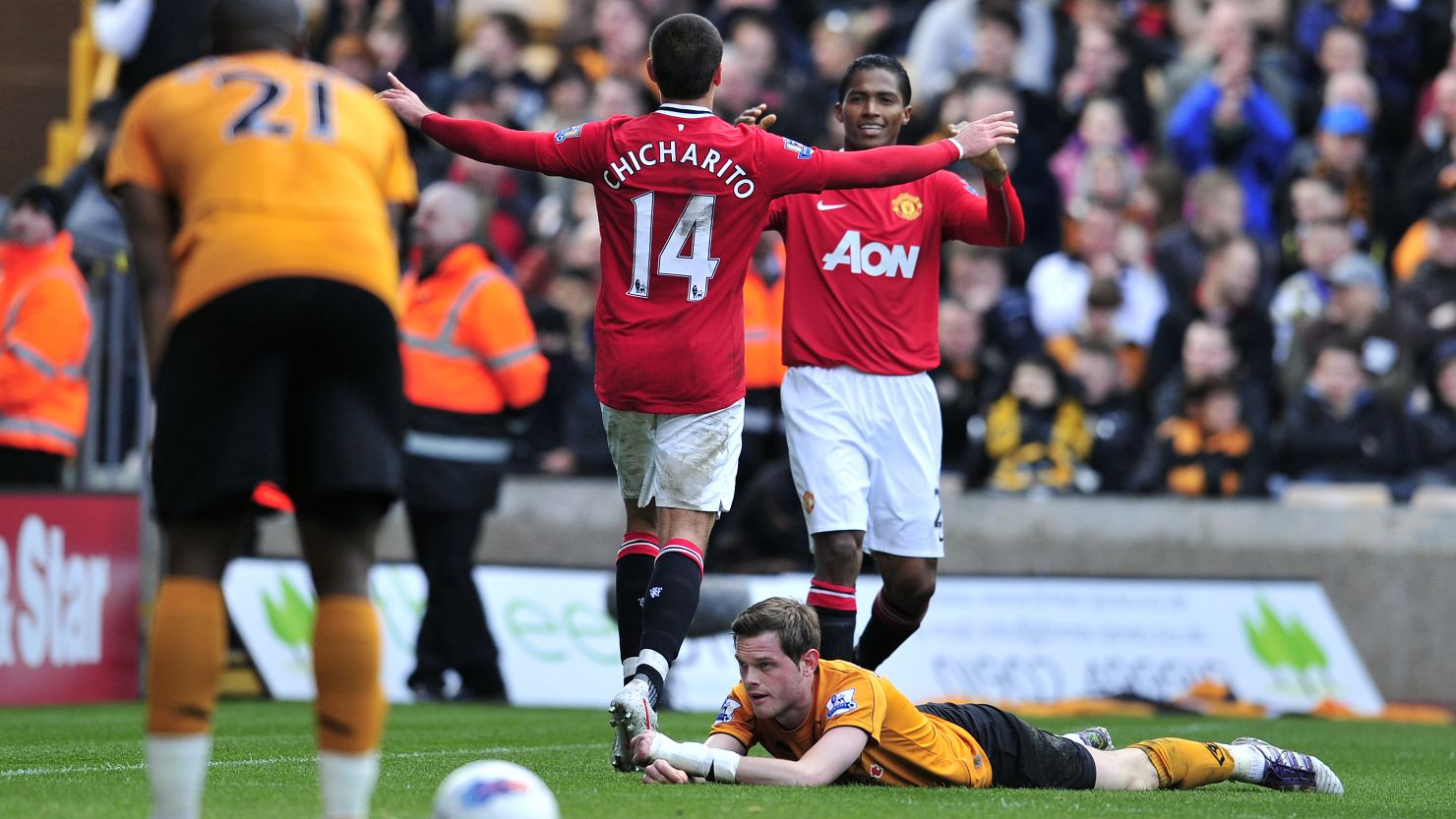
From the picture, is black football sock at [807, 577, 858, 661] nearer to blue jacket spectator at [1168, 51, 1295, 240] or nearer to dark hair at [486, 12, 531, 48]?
blue jacket spectator at [1168, 51, 1295, 240]

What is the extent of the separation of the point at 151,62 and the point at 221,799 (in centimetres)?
1137

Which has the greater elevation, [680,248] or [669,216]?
[669,216]

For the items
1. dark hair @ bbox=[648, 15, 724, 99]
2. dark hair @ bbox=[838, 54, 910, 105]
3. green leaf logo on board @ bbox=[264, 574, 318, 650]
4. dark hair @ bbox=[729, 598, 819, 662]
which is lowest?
green leaf logo on board @ bbox=[264, 574, 318, 650]

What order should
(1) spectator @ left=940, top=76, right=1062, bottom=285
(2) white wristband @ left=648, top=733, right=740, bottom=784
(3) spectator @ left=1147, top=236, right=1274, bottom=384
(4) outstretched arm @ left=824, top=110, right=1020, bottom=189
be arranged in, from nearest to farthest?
1. (2) white wristband @ left=648, top=733, right=740, bottom=784
2. (4) outstretched arm @ left=824, top=110, right=1020, bottom=189
3. (3) spectator @ left=1147, top=236, right=1274, bottom=384
4. (1) spectator @ left=940, top=76, right=1062, bottom=285

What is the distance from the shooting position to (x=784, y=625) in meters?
6.19

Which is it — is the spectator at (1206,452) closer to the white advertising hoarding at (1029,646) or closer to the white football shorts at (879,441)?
the white advertising hoarding at (1029,646)

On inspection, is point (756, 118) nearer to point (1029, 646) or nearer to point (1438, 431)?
point (1029, 646)

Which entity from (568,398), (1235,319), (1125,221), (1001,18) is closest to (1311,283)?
(1235,319)

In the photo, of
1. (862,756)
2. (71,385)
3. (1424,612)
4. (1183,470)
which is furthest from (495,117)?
(862,756)

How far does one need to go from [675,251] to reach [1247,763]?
2.55 m

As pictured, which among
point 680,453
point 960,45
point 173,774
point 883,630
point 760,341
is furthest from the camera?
point 960,45

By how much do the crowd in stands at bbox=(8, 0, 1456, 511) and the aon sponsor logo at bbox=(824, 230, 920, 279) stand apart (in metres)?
4.35

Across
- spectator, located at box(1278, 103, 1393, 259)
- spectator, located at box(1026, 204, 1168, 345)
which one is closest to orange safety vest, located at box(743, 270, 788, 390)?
spectator, located at box(1026, 204, 1168, 345)

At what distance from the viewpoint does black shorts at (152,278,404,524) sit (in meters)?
4.43
